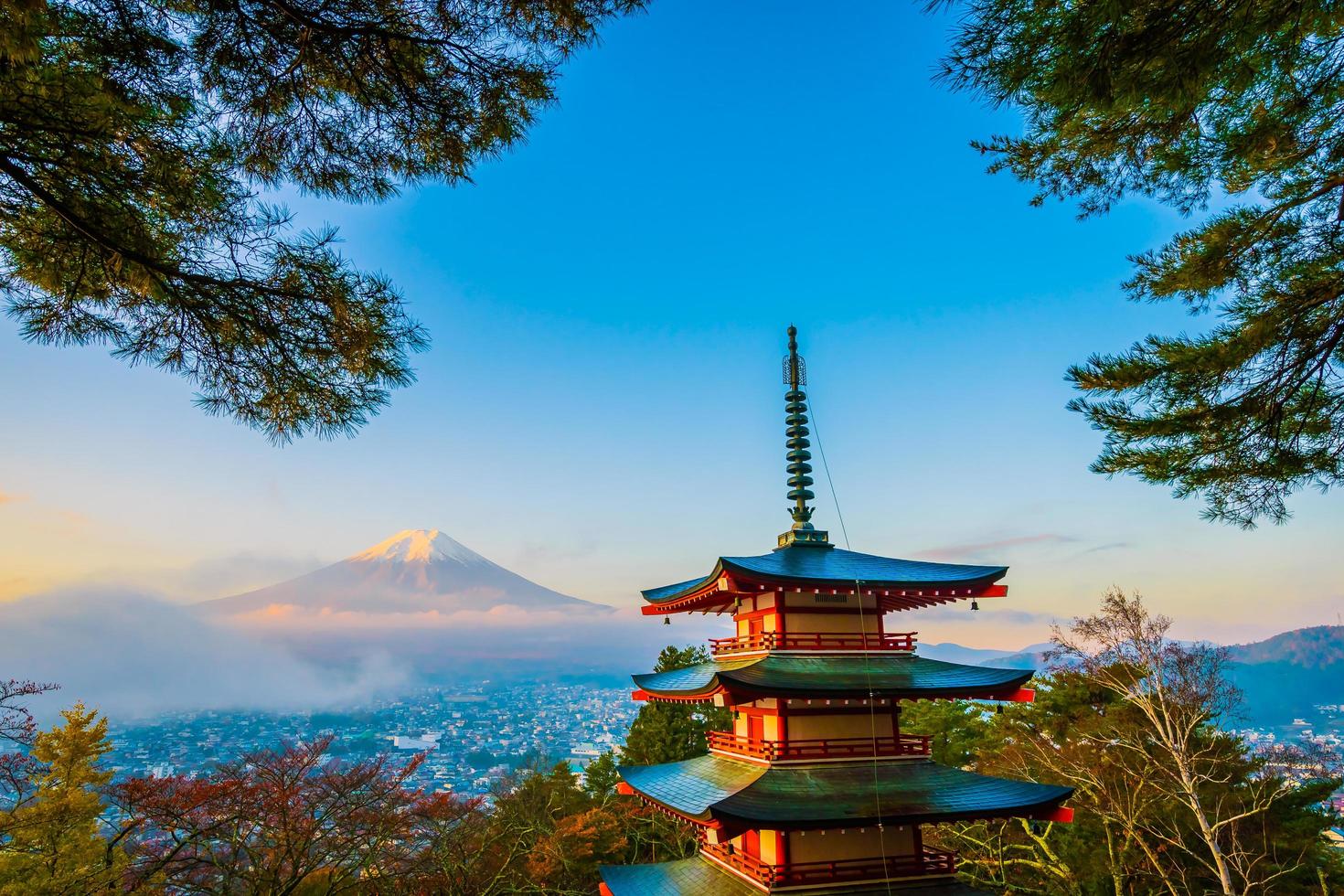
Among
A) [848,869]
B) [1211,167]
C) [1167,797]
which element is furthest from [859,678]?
[1167,797]

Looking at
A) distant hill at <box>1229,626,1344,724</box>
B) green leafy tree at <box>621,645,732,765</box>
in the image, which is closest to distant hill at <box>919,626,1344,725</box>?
distant hill at <box>1229,626,1344,724</box>

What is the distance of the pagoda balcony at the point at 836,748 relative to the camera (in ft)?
32.3

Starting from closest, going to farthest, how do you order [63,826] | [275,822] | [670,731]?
[63,826] < [275,822] < [670,731]

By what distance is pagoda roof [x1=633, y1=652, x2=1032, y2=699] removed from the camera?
9.44 meters

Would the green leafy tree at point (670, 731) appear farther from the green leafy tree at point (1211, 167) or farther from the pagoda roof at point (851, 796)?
the green leafy tree at point (1211, 167)

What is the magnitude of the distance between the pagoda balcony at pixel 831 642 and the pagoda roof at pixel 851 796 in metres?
1.68

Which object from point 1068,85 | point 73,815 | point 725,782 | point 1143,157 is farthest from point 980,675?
point 73,815

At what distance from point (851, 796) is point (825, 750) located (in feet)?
2.80

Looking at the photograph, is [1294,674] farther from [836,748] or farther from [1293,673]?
[836,748]

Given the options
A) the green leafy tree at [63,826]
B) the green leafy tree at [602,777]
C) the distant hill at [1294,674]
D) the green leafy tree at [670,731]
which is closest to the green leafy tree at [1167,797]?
the green leafy tree at [670,731]

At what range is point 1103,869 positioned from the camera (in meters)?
14.5

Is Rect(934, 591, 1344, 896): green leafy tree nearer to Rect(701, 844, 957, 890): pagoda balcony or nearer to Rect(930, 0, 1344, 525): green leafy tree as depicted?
Rect(701, 844, 957, 890): pagoda balcony

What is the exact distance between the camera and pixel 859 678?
991 cm

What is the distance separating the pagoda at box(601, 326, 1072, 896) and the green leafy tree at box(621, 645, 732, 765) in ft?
40.1
